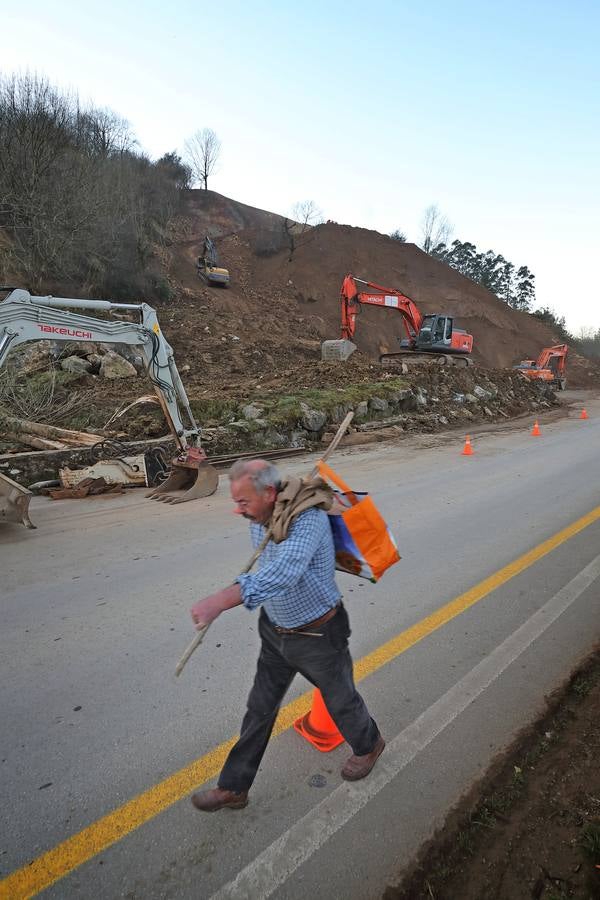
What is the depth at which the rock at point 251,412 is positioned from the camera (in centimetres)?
1331

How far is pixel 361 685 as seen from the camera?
3.44 meters

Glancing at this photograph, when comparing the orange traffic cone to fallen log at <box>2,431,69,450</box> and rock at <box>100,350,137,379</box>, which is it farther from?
rock at <box>100,350,137,379</box>

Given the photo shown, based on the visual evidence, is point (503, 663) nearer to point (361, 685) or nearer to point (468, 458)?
point (361, 685)

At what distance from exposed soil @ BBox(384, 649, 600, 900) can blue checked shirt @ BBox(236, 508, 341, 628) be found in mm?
1097

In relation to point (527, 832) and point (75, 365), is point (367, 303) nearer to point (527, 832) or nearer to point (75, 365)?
point (75, 365)

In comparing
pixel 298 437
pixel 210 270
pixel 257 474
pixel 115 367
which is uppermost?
pixel 210 270

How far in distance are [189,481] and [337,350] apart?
16.0 meters

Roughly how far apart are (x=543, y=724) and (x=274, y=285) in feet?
125

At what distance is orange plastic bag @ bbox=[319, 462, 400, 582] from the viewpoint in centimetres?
260

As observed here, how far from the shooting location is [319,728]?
2.96 m

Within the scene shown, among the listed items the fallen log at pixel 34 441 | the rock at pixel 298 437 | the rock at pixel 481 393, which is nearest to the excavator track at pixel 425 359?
the rock at pixel 481 393

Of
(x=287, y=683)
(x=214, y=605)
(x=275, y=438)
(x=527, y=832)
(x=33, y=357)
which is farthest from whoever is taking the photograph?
(x=33, y=357)

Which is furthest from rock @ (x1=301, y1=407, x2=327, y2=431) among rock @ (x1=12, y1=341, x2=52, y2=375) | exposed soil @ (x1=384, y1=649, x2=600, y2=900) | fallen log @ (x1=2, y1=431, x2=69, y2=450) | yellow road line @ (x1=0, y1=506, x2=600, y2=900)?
exposed soil @ (x1=384, y1=649, x2=600, y2=900)

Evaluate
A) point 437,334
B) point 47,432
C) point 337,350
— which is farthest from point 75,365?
point 437,334
